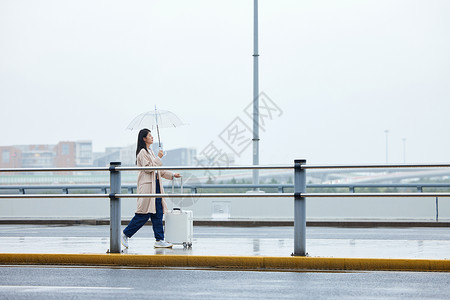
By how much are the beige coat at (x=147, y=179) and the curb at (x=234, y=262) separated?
46.7 inches

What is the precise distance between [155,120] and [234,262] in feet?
11.6

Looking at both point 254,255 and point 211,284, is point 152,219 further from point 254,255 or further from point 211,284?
point 211,284

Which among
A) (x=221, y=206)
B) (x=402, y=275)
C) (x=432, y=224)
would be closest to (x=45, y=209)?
(x=221, y=206)

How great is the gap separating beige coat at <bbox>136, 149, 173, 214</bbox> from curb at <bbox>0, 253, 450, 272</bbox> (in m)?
1.19

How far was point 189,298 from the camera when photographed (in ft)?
25.0

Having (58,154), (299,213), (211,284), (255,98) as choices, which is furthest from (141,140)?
(58,154)

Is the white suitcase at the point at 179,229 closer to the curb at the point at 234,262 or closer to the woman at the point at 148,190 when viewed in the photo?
the woman at the point at 148,190

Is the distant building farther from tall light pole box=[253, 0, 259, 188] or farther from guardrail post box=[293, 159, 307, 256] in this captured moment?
guardrail post box=[293, 159, 307, 256]

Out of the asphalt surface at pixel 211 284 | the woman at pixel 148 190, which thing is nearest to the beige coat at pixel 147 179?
the woman at pixel 148 190

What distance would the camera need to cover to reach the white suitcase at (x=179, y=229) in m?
11.4

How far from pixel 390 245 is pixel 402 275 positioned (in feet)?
8.04

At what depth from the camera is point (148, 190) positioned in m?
11.4

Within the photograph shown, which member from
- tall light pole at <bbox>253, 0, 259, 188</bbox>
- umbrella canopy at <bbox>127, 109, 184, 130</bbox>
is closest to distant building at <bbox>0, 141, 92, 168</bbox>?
tall light pole at <bbox>253, 0, 259, 188</bbox>

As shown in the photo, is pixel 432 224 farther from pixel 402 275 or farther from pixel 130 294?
pixel 130 294
